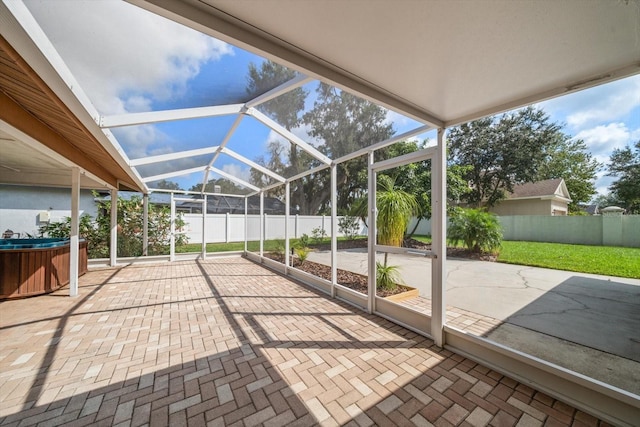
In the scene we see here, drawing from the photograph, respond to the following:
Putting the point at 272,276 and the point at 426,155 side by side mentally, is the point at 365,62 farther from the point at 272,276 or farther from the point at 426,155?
the point at 272,276

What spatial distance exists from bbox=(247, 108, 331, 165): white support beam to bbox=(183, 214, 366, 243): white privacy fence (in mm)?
4324

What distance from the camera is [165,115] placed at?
10.6 feet

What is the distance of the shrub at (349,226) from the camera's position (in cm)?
1069

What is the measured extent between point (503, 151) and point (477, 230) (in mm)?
6509

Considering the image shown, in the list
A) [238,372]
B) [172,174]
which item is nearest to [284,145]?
[238,372]

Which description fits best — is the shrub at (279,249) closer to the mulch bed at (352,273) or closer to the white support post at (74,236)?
the mulch bed at (352,273)

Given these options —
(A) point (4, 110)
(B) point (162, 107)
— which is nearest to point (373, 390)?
(B) point (162, 107)

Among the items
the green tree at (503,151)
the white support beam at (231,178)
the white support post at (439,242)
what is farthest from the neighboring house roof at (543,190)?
the white support beam at (231,178)

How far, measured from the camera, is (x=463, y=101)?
7.44 ft

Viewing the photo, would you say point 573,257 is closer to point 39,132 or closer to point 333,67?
point 333,67

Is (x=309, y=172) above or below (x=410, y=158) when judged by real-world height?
above

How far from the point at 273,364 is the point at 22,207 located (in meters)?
11.8

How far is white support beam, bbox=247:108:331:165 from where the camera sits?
3.68 m

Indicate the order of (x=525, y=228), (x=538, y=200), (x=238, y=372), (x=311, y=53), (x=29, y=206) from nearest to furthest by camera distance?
(x=311, y=53), (x=238, y=372), (x=29, y=206), (x=525, y=228), (x=538, y=200)
